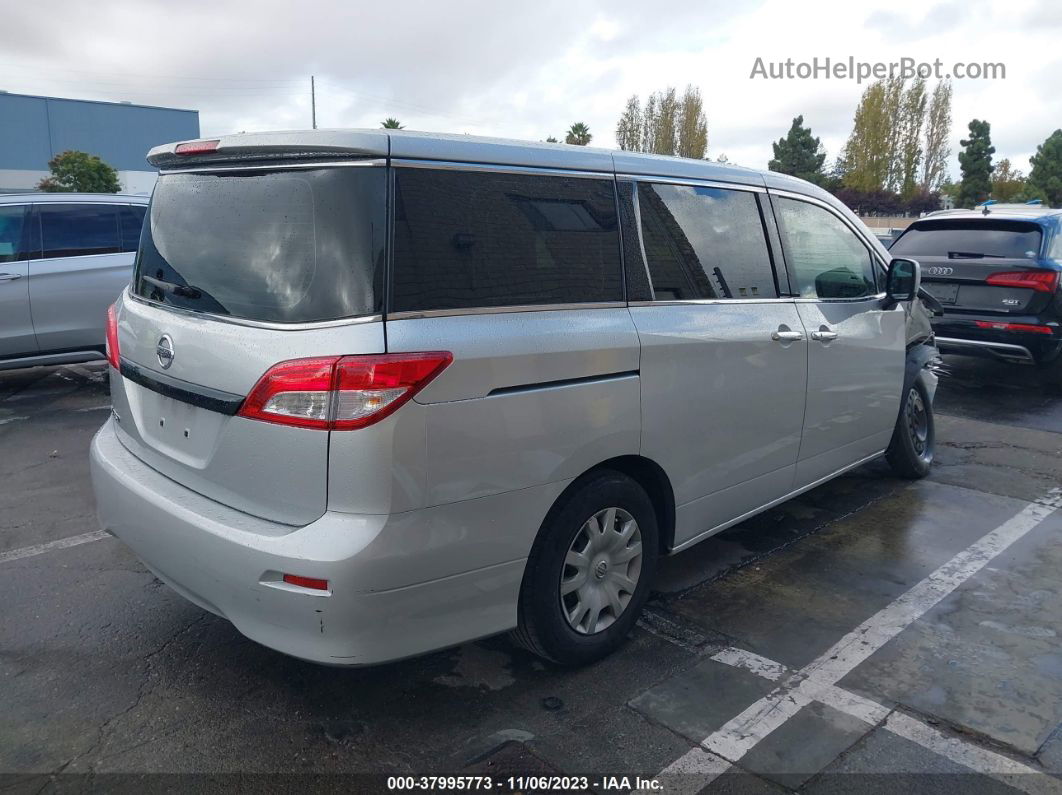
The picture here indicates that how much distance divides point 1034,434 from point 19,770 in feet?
23.7

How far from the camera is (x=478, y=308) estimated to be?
270cm

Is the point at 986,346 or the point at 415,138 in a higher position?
the point at 415,138

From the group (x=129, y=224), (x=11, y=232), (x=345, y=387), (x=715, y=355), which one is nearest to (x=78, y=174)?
(x=129, y=224)

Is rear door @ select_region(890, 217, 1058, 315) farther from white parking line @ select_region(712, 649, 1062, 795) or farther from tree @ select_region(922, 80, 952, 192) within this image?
tree @ select_region(922, 80, 952, 192)

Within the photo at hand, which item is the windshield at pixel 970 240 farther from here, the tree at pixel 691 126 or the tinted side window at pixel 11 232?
the tree at pixel 691 126

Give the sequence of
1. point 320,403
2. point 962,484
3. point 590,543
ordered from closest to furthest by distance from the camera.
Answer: point 320,403, point 590,543, point 962,484

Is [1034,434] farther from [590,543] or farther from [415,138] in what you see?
[415,138]

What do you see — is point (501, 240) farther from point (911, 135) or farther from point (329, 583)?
point (911, 135)

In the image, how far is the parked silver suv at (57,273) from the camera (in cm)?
743

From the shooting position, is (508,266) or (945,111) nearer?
(508,266)

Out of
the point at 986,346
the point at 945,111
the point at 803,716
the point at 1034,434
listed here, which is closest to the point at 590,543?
the point at 803,716

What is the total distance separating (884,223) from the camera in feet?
169

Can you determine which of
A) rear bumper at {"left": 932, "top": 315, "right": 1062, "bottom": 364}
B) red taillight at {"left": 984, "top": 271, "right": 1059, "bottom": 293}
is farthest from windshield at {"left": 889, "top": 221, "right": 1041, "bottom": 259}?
rear bumper at {"left": 932, "top": 315, "right": 1062, "bottom": 364}

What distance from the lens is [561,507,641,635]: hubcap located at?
309 centimetres
